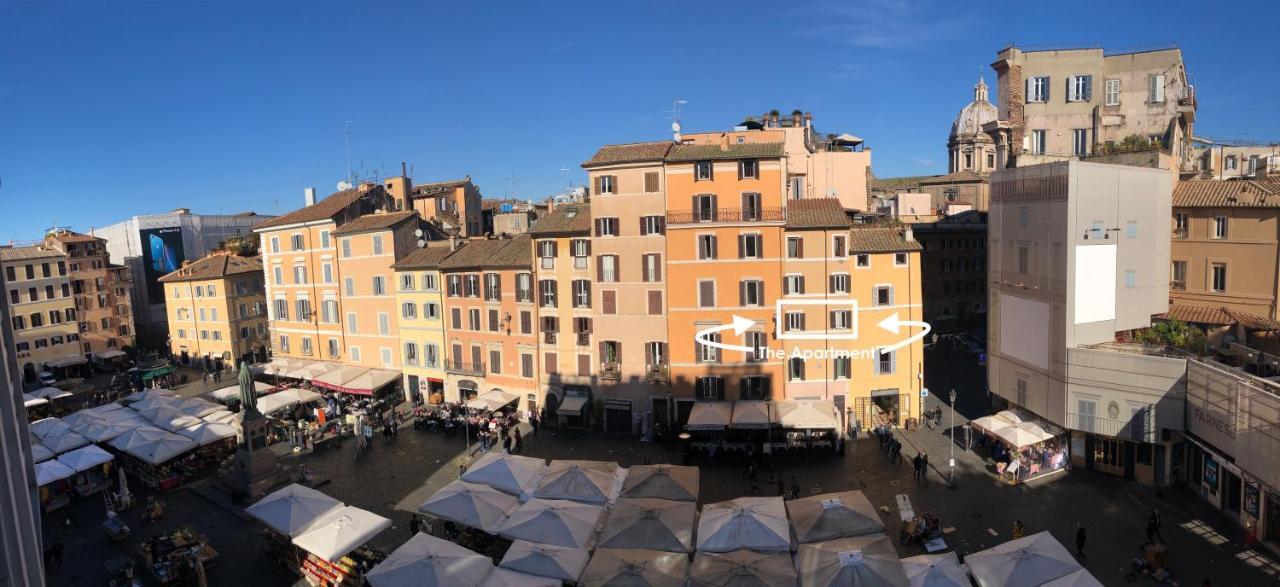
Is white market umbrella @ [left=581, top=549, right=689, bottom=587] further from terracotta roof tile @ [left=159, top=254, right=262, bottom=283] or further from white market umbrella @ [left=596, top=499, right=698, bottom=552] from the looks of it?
terracotta roof tile @ [left=159, top=254, right=262, bottom=283]

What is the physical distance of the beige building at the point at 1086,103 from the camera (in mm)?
39719

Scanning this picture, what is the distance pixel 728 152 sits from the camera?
113 feet

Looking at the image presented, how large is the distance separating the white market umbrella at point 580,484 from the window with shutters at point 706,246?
44.0 ft

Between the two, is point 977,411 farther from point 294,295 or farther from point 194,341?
point 194,341

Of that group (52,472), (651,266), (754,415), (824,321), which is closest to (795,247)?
(824,321)

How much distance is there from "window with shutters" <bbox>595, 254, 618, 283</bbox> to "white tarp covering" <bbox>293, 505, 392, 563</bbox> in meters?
17.4

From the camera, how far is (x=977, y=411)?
120 ft

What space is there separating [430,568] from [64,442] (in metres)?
25.1

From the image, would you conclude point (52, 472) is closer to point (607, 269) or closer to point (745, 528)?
point (607, 269)

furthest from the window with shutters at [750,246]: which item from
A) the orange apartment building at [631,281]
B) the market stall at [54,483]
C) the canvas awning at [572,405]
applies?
the market stall at [54,483]

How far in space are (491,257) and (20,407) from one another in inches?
1350

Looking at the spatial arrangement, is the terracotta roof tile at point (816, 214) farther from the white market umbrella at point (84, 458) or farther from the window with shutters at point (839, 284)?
the white market umbrella at point (84, 458)

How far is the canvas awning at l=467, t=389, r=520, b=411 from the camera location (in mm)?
37094

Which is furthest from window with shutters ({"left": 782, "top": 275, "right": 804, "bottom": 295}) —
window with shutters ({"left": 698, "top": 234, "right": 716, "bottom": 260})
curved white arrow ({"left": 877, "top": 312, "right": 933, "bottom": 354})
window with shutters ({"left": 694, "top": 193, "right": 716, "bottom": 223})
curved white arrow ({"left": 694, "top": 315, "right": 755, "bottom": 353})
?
window with shutters ({"left": 694, "top": 193, "right": 716, "bottom": 223})
